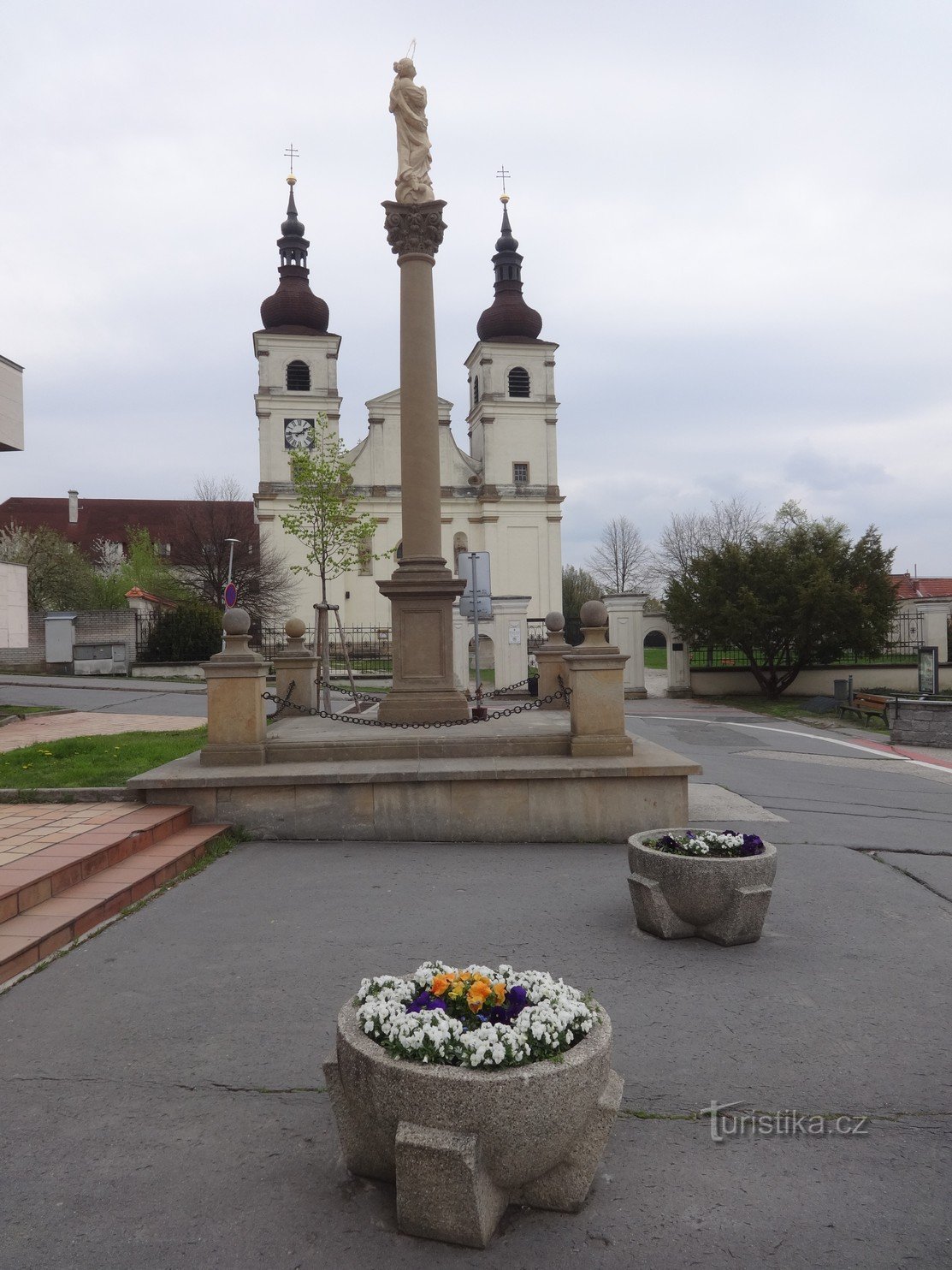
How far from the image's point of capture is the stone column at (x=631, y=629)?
26844mm

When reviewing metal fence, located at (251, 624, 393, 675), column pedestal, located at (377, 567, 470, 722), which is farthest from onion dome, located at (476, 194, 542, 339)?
column pedestal, located at (377, 567, 470, 722)

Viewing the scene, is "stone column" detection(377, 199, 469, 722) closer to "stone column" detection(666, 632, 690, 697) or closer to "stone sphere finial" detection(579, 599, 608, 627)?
"stone sphere finial" detection(579, 599, 608, 627)

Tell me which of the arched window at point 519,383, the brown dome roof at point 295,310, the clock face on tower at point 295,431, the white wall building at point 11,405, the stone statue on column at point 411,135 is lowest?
the white wall building at point 11,405

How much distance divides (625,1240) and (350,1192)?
825 millimetres

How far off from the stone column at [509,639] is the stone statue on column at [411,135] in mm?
15976

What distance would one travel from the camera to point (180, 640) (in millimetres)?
27656

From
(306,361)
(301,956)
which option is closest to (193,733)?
(301,956)

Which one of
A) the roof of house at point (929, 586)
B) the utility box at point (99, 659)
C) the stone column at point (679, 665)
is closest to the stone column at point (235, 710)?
the utility box at point (99, 659)

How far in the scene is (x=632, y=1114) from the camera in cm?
314

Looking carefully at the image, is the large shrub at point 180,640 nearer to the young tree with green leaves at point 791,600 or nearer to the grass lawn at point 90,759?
the young tree with green leaves at point 791,600

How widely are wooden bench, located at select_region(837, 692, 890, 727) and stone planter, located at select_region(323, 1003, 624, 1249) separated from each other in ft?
57.1

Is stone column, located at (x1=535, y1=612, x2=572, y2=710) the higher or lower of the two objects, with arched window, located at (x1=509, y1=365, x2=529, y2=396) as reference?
lower

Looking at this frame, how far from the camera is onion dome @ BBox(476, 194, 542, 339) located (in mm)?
50562

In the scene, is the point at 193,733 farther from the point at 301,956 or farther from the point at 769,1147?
the point at 769,1147
